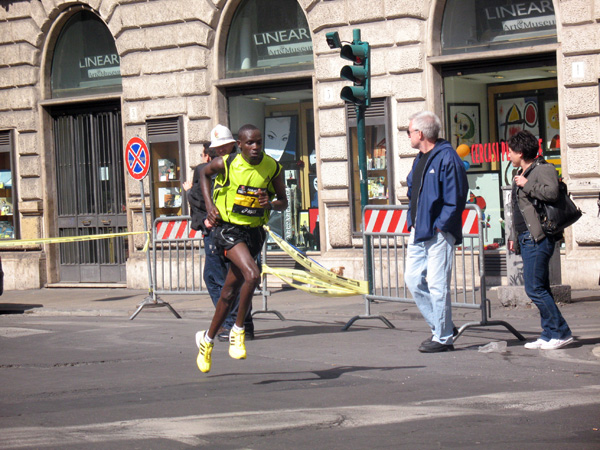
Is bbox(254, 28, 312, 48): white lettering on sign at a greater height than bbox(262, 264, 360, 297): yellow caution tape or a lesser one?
greater

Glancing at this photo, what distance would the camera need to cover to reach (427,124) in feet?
26.0

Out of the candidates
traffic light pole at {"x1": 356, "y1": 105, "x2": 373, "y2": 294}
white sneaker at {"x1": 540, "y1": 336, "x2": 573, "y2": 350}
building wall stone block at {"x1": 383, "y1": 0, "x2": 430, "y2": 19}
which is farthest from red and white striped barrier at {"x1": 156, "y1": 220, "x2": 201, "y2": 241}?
white sneaker at {"x1": 540, "y1": 336, "x2": 573, "y2": 350}

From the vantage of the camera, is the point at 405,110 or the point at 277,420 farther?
the point at 405,110

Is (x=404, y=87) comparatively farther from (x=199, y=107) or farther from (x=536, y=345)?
(x=536, y=345)

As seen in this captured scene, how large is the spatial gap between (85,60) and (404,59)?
6.33m

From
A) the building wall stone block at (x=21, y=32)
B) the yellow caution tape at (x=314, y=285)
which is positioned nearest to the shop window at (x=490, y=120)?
the yellow caution tape at (x=314, y=285)

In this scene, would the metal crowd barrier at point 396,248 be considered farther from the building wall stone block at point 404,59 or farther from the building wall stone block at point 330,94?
the building wall stone block at point 330,94

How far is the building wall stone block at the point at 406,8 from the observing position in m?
13.9

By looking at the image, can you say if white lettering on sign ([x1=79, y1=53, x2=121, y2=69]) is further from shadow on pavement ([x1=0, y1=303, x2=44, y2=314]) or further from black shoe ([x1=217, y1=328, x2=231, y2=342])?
black shoe ([x1=217, y1=328, x2=231, y2=342])

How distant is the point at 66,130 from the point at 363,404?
1307 centimetres

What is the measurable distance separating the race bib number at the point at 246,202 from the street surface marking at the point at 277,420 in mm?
2084

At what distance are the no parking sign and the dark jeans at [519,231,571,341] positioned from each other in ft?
24.7

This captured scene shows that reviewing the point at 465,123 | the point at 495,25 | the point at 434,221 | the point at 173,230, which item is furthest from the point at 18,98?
the point at 434,221

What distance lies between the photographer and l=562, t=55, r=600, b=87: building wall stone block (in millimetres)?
12586
